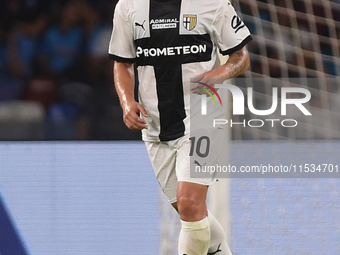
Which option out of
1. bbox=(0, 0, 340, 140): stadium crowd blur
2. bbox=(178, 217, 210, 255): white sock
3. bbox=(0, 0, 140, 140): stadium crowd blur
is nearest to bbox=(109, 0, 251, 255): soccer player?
bbox=(178, 217, 210, 255): white sock

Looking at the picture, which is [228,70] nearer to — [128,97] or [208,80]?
[208,80]

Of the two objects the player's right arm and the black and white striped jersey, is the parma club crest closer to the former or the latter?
the black and white striped jersey

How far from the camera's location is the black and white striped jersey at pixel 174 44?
235 cm

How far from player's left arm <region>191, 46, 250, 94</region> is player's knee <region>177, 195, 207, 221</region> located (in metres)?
0.41

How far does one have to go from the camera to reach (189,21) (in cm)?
234

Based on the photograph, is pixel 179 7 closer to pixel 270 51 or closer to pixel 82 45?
pixel 270 51

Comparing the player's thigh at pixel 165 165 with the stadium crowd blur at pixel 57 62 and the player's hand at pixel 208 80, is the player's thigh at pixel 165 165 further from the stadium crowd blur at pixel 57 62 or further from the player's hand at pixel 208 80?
the stadium crowd blur at pixel 57 62

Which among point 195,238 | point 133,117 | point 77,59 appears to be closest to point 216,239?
point 195,238

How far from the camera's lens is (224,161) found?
2.63 metres

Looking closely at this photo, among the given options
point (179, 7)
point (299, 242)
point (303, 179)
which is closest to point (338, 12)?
point (303, 179)

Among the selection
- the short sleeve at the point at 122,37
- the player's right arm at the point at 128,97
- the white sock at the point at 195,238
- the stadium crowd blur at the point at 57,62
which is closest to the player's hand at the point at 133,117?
the player's right arm at the point at 128,97

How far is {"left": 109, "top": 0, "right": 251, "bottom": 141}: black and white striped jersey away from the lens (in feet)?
7.70

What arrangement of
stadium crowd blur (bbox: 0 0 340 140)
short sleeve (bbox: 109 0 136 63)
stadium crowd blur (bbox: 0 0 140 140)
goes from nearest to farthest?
short sleeve (bbox: 109 0 136 63), stadium crowd blur (bbox: 0 0 340 140), stadium crowd blur (bbox: 0 0 140 140)

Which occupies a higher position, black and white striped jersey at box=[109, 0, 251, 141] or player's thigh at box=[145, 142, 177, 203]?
black and white striped jersey at box=[109, 0, 251, 141]
